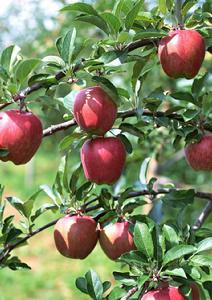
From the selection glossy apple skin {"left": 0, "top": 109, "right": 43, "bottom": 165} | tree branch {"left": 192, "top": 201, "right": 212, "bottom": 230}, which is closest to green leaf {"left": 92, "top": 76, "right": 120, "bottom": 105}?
glossy apple skin {"left": 0, "top": 109, "right": 43, "bottom": 165}

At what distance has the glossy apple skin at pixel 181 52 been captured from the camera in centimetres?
85

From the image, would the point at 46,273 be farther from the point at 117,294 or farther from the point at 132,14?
the point at 132,14

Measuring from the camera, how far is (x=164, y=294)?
2.65 feet

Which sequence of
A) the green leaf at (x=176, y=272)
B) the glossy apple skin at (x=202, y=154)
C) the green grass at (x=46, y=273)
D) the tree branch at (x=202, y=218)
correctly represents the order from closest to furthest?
the green leaf at (x=176, y=272), the glossy apple skin at (x=202, y=154), the tree branch at (x=202, y=218), the green grass at (x=46, y=273)

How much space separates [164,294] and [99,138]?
0.28 m

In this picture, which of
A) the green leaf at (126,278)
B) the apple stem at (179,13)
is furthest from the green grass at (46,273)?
the apple stem at (179,13)

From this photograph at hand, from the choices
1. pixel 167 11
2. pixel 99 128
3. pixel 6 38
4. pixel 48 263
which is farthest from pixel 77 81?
pixel 6 38

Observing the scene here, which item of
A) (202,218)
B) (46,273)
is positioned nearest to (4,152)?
(202,218)

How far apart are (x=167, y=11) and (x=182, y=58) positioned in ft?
0.33

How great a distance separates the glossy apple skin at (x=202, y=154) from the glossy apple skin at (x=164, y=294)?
10.4 inches

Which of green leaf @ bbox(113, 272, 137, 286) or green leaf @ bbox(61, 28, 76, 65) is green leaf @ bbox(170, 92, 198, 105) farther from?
green leaf @ bbox(113, 272, 137, 286)

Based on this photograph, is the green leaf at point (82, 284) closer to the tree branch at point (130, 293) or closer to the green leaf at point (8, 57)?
the tree branch at point (130, 293)

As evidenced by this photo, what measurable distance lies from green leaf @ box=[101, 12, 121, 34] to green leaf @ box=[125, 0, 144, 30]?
0.02 m

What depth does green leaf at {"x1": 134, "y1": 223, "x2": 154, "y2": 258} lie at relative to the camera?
33.7 inches
